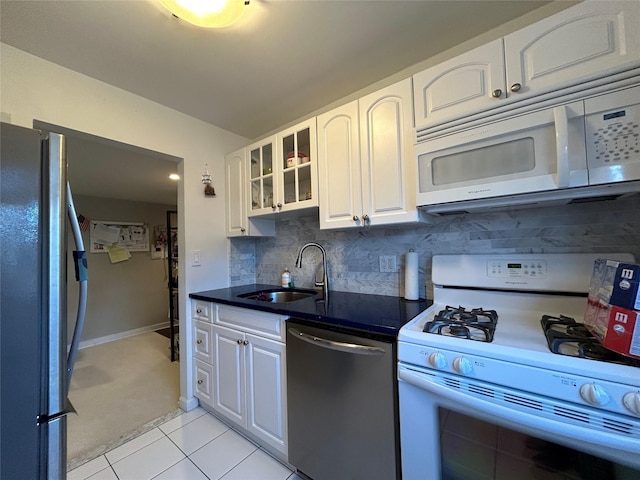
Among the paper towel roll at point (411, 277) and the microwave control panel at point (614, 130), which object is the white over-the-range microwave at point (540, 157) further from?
the paper towel roll at point (411, 277)

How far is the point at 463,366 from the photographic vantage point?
0.83m

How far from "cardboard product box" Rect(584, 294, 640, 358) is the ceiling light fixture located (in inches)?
66.6

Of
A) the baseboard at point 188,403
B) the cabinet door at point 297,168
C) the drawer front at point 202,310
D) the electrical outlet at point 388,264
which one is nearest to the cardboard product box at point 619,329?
the electrical outlet at point 388,264

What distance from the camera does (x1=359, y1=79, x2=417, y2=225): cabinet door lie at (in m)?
1.32

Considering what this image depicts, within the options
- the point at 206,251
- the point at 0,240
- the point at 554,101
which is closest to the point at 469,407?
the point at 554,101

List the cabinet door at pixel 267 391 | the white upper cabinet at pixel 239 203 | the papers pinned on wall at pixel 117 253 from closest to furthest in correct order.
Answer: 1. the cabinet door at pixel 267 391
2. the white upper cabinet at pixel 239 203
3. the papers pinned on wall at pixel 117 253

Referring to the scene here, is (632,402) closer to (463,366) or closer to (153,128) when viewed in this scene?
(463,366)

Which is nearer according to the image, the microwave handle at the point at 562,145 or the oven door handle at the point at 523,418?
the oven door handle at the point at 523,418

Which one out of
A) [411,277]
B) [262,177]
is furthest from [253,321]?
[262,177]

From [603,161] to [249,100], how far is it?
6.43ft

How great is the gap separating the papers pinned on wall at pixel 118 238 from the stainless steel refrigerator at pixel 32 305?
3857mm

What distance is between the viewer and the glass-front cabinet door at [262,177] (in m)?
1.96

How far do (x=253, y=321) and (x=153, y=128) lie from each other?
5.20 feet

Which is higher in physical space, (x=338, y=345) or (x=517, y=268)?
(x=517, y=268)
